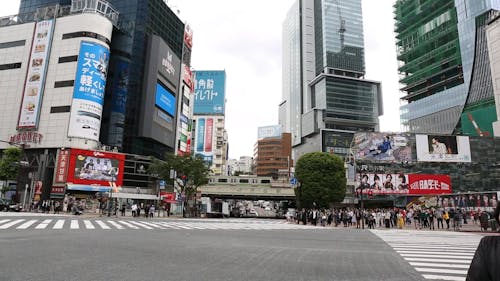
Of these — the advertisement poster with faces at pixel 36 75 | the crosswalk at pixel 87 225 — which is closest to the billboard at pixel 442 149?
the crosswalk at pixel 87 225

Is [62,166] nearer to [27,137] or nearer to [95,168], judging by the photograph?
[95,168]

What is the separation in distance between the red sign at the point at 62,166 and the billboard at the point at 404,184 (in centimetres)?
4380

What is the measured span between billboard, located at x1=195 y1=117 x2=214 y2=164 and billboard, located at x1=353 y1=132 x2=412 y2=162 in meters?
51.9

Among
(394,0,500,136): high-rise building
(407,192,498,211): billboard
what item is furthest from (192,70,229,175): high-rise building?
(407,192,498,211): billboard

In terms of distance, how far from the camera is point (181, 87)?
7762 centimetres

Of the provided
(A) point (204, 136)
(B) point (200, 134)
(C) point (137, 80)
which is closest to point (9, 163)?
(C) point (137, 80)

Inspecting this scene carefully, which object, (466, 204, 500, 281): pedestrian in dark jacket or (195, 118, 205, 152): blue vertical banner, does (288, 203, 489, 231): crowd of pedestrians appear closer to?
(466, 204, 500, 281): pedestrian in dark jacket

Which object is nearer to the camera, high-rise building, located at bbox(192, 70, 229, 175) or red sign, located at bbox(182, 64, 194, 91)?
red sign, located at bbox(182, 64, 194, 91)

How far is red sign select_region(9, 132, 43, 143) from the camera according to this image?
174 feet

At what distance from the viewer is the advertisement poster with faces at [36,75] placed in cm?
5393

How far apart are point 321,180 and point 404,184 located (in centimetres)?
A: 1435

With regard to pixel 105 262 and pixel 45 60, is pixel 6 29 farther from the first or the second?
pixel 105 262

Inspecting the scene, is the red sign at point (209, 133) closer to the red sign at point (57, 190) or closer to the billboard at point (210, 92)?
the billboard at point (210, 92)

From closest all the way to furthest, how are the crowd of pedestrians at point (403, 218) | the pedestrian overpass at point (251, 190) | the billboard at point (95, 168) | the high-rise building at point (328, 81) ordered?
the crowd of pedestrians at point (403, 218) → the billboard at point (95, 168) → the pedestrian overpass at point (251, 190) → the high-rise building at point (328, 81)
